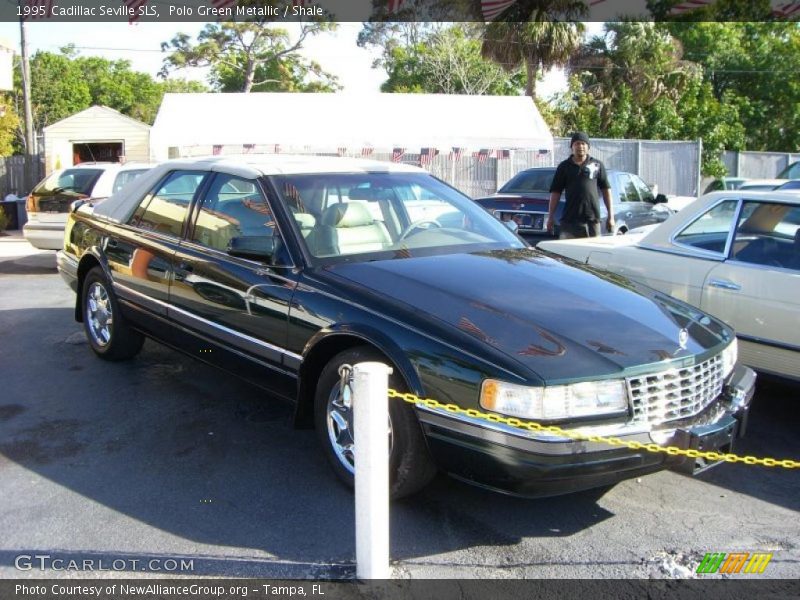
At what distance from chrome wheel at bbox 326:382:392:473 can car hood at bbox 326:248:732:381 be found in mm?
526

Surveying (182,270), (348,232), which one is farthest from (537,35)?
(348,232)

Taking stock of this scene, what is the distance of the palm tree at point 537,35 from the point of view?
2303cm

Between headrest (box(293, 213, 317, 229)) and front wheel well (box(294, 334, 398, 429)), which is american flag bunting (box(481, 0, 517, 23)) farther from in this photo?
front wheel well (box(294, 334, 398, 429))

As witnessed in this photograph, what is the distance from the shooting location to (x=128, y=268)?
217 inches

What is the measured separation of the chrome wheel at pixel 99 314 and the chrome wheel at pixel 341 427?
276 cm

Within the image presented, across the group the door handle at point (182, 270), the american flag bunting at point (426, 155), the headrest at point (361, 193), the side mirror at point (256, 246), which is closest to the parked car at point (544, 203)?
the headrest at point (361, 193)

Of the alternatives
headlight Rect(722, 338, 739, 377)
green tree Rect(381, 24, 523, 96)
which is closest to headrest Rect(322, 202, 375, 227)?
headlight Rect(722, 338, 739, 377)

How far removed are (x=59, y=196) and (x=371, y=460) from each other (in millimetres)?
9796

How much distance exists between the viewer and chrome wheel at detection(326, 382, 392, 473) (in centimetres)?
374

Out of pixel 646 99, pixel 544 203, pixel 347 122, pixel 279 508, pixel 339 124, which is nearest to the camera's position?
pixel 279 508

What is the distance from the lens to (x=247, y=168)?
4.74m

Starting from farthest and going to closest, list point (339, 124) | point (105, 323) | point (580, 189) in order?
point (339, 124) → point (580, 189) → point (105, 323)

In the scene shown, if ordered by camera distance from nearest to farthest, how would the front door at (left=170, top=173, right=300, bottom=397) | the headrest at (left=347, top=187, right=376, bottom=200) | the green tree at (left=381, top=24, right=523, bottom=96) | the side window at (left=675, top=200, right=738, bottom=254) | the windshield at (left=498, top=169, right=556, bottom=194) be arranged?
the front door at (left=170, top=173, right=300, bottom=397)
the headrest at (left=347, top=187, right=376, bottom=200)
the side window at (left=675, top=200, right=738, bottom=254)
the windshield at (left=498, top=169, right=556, bottom=194)
the green tree at (left=381, top=24, right=523, bottom=96)

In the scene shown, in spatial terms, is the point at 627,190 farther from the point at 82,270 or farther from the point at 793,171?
the point at 82,270
